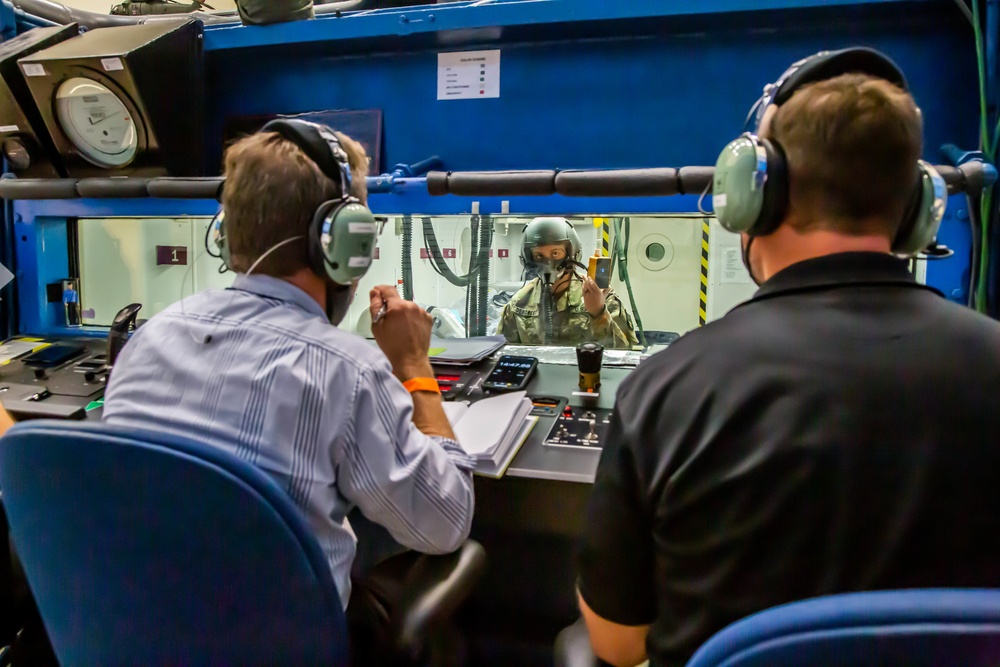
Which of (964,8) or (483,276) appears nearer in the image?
(964,8)

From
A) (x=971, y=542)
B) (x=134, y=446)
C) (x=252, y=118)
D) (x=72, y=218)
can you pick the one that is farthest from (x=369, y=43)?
(x=971, y=542)

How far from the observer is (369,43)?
→ 2.05 metres

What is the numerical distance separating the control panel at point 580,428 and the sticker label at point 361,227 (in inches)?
23.1

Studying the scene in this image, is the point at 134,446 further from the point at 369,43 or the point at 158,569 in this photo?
the point at 369,43

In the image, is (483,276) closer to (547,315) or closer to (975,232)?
(547,315)

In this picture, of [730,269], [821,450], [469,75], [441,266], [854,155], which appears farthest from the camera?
[730,269]

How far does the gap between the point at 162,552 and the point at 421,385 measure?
1.88 feet

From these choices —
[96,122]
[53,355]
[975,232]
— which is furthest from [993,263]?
[53,355]

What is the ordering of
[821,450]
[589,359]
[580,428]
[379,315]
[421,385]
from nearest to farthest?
1. [821,450]
2. [421,385]
3. [379,315]
4. [580,428]
5. [589,359]

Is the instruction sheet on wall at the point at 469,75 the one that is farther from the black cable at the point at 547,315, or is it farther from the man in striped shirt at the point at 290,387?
the black cable at the point at 547,315

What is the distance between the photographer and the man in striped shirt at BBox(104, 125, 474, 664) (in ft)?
2.93

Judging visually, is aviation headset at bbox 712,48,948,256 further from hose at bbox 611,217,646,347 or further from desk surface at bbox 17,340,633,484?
hose at bbox 611,217,646,347

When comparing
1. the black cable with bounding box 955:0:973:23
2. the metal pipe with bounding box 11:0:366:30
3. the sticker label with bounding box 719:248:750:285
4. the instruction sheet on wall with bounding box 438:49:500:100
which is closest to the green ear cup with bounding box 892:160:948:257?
the black cable with bounding box 955:0:973:23

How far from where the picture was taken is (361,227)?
1.07 m
